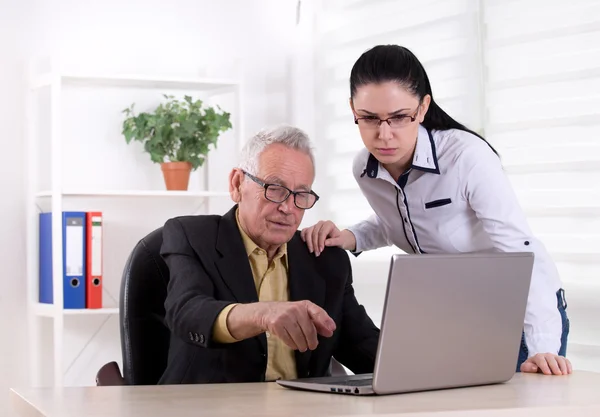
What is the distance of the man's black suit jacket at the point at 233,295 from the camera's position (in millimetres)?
1925

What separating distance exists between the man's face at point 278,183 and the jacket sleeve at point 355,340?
0.79 feet

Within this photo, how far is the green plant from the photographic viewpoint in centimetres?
361

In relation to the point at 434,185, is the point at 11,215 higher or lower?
lower

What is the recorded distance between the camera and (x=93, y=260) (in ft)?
11.5

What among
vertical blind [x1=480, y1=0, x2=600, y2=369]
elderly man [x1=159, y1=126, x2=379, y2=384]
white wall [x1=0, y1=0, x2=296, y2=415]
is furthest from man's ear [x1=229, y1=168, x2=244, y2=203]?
white wall [x1=0, y1=0, x2=296, y2=415]

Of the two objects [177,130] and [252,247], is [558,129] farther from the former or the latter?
[177,130]

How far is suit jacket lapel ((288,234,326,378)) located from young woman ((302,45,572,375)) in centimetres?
5

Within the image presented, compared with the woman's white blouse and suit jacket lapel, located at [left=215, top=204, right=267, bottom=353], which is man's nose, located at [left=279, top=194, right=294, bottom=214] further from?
the woman's white blouse

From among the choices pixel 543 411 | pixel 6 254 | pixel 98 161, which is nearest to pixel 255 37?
pixel 98 161

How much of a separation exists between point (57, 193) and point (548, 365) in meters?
2.19

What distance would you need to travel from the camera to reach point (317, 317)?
1496mm

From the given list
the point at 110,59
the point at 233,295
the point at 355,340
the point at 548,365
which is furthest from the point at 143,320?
the point at 110,59

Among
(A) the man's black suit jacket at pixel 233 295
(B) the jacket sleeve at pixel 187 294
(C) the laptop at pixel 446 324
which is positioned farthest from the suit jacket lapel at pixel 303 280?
(C) the laptop at pixel 446 324

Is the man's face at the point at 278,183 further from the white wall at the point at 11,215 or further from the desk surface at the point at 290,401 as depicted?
the white wall at the point at 11,215
